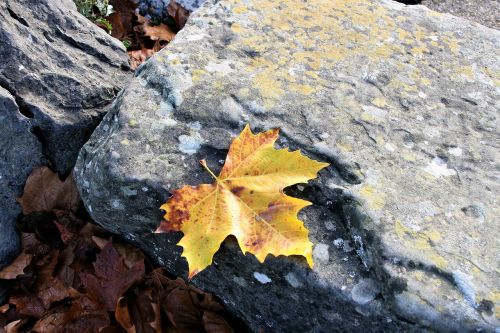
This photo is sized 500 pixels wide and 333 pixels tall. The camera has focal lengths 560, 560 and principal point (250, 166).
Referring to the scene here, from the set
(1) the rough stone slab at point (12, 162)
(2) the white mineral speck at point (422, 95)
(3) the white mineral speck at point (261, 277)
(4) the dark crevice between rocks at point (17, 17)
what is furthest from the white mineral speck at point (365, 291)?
(4) the dark crevice between rocks at point (17, 17)

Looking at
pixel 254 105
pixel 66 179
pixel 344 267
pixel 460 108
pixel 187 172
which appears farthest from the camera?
pixel 66 179

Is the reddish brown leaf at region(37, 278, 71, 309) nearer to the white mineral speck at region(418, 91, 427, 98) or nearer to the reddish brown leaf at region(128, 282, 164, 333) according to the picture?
the reddish brown leaf at region(128, 282, 164, 333)

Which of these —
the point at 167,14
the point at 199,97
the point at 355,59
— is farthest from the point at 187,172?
the point at 167,14

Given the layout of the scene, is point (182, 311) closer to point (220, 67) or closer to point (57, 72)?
point (220, 67)

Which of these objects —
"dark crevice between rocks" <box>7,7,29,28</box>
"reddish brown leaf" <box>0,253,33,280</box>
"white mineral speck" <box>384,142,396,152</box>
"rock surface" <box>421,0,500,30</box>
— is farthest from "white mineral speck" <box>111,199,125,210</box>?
"rock surface" <box>421,0,500,30</box>

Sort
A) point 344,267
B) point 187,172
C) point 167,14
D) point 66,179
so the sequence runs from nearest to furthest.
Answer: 1. point 344,267
2. point 187,172
3. point 66,179
4. point 167,14

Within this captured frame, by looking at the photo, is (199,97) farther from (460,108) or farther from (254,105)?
(460,108)

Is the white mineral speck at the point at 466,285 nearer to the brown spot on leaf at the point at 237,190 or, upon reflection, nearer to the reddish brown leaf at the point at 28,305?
the brown spot on leaf at the point at 237,190
